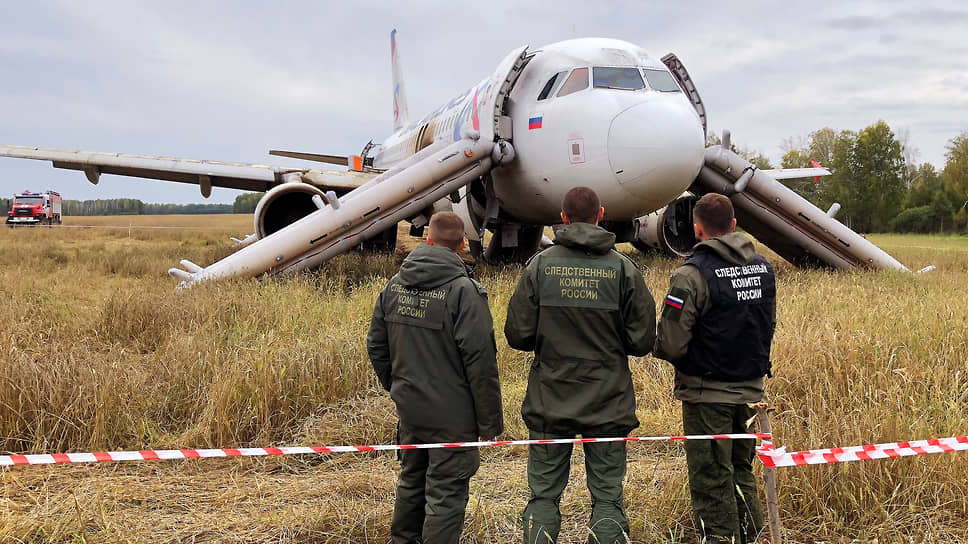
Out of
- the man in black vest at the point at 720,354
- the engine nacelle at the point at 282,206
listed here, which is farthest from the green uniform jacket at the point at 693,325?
the engine nacelle at the point at 282,206

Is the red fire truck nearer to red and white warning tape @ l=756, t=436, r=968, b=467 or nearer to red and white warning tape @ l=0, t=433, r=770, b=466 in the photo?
red and white warning tape @ l=0, t=433, r=770, b=466

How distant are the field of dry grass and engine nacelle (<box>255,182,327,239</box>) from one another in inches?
160

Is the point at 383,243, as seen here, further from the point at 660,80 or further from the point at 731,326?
the point at 731,326

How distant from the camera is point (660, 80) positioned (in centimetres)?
872

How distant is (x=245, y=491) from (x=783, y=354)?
3.76 meters

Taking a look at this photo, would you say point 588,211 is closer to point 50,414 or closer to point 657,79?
point 50,414

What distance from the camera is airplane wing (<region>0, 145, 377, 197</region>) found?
41.9 feet

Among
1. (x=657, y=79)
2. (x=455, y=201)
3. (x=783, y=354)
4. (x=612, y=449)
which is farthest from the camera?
(x=455, y=201)

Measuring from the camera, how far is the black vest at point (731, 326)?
3037 mm

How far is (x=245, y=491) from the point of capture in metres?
3.42

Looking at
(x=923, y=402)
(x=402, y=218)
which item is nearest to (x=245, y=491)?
(x=923, y=402)

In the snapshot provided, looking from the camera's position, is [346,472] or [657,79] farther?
[657,79]

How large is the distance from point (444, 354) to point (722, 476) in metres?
1.30

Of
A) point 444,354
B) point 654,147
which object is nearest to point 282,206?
point 654,147
